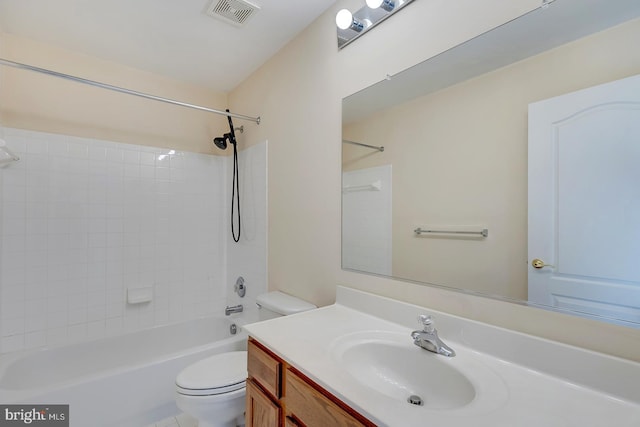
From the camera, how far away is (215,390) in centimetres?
135

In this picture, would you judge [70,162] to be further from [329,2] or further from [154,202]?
[329,2]

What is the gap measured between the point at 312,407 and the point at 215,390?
785 millimetres

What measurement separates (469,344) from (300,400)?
583mm

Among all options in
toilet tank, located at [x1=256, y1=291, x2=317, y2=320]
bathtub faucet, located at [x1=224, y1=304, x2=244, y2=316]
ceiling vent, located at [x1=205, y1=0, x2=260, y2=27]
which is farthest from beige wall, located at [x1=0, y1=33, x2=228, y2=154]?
toilet tank, located at [x1=256, y1=291, x2=317, y2=320]

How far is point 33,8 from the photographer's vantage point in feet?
5.29

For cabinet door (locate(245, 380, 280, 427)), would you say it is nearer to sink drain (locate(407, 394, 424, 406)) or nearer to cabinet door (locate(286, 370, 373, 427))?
cabinet door (locate(286, 370, 373, 427))

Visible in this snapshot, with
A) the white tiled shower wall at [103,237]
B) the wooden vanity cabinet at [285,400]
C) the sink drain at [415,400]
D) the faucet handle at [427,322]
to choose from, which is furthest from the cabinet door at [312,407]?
the white tiled shower wall at [103,237]

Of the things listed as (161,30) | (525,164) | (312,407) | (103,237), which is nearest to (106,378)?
(103,237)

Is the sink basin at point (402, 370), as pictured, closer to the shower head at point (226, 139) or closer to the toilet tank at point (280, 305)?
the toilet tank at point (280, 305)

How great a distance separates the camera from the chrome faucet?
0.92m

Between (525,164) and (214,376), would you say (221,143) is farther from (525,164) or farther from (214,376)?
(525,164)

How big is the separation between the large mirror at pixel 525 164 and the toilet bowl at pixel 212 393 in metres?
0.94

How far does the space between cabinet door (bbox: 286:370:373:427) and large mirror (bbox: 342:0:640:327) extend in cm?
61

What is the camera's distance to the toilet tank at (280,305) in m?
1.58
